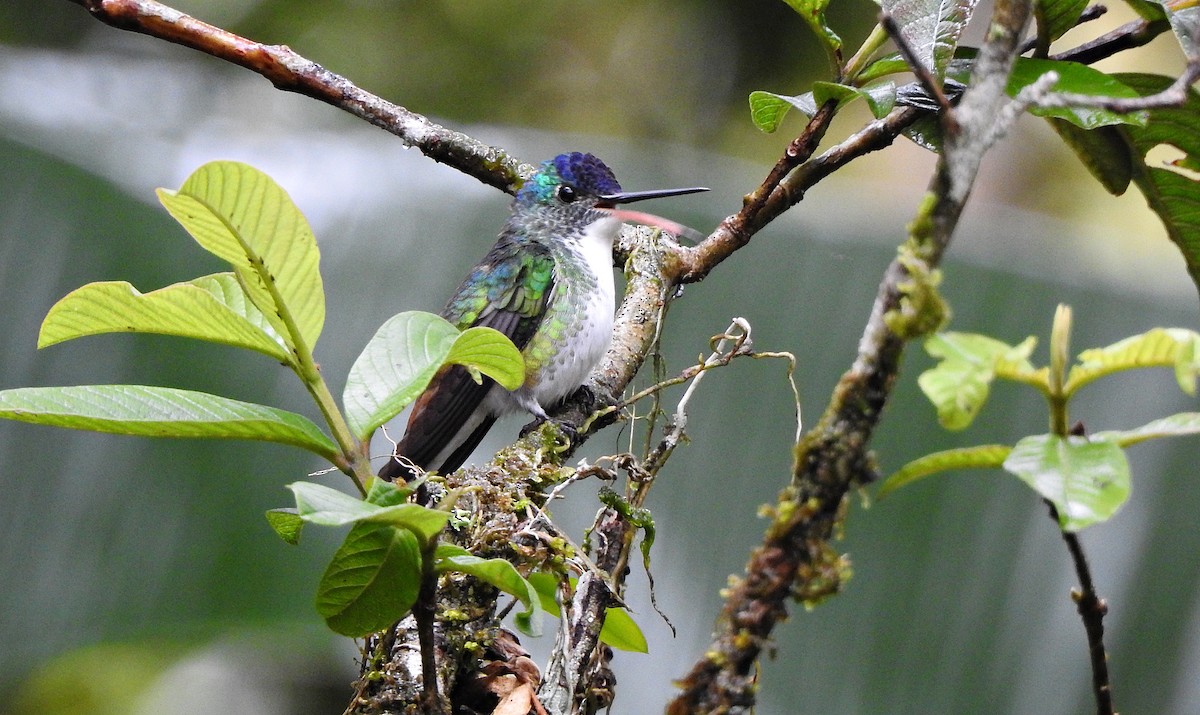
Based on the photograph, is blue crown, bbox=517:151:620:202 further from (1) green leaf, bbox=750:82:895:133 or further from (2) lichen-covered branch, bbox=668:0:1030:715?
(2) lichen-covered branch, bbox=668:0:1030:715

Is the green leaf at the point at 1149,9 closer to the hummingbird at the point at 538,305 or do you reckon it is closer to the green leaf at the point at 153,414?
the green leaf at the point at 153,414

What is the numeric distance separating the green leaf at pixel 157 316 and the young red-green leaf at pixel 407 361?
10 centimetres

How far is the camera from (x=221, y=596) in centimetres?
415

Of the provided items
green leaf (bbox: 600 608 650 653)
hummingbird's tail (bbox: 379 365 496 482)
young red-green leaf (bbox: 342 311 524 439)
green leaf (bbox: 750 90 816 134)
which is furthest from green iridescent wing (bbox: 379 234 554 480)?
young red-green leaf (bbox: 342 311 524 439)

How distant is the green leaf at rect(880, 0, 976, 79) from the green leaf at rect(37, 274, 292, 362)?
999 mm

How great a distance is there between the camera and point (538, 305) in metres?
3.35

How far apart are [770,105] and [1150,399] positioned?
3.01 m

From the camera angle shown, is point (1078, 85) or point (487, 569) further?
point (1078, 85)

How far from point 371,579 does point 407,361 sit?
0.26 metres

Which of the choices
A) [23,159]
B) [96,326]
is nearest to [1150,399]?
[96,326]

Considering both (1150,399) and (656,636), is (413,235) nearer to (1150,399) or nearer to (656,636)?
(656,636)

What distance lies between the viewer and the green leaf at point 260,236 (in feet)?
3.60

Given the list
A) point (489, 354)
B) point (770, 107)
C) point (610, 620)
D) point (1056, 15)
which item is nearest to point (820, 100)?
point (770, 107)

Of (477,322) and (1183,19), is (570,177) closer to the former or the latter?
(477,322)
